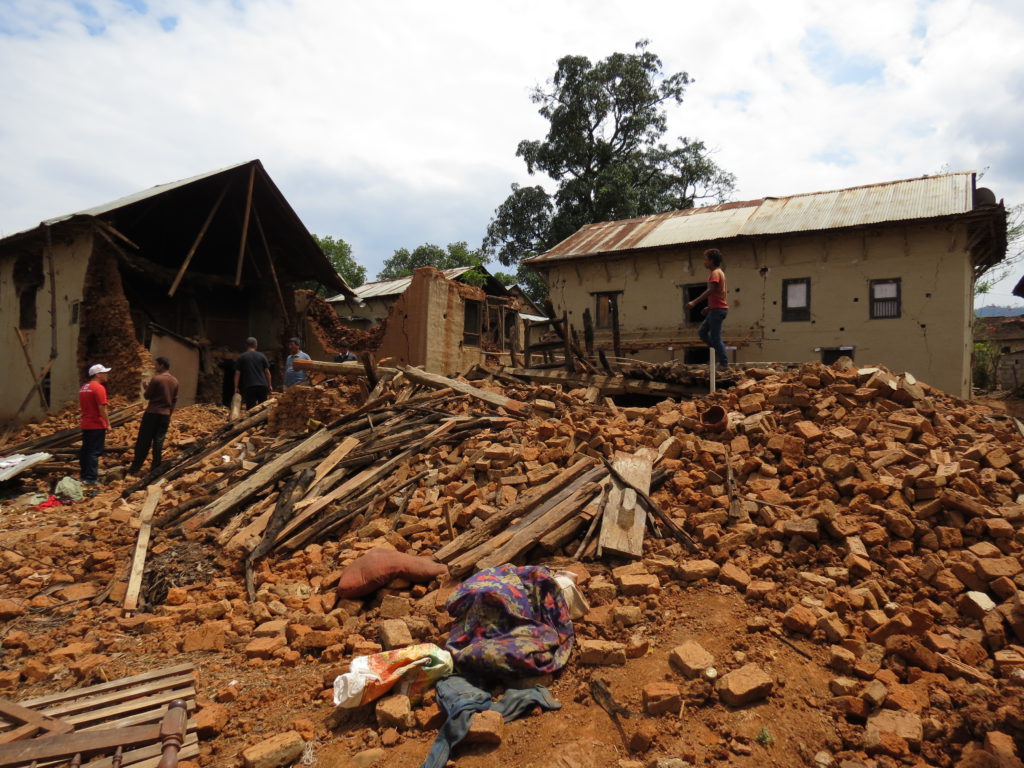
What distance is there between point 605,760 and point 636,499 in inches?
99.8

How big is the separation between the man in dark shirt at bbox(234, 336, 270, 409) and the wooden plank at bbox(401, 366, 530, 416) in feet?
11.3

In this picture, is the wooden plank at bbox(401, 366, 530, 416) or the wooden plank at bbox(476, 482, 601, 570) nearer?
the wooden plank at bbox(476, 482, 601, 570)

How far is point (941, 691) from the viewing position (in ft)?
10.0

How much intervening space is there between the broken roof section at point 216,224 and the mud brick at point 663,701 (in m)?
14.1

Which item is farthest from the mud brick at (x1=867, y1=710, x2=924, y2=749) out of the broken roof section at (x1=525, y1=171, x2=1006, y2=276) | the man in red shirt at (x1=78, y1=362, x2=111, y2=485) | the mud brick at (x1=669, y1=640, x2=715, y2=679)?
the broken roof section at (x1=525, y1=171, x2=1006, y2=276)

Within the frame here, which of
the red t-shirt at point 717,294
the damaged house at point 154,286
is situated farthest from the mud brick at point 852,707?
the damaged house at point 154,286

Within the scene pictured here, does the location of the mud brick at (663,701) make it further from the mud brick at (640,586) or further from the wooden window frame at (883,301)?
the wooden window frame at (883,301)

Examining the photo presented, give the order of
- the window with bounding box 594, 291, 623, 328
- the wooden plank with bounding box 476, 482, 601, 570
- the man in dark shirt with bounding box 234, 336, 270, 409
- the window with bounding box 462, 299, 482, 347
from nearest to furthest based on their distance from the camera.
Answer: the wooden plank with bounding box 476, 482, 601, 570
the man in dark shirt with bounding box 234, 336, 270, 409
the window with bounding box 462, 299, 482, 347
the window with bounding box 594, 291, 623, 328

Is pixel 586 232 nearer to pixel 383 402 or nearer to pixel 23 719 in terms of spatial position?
pixel 383 402

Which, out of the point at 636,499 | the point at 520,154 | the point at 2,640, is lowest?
the point at 2,640

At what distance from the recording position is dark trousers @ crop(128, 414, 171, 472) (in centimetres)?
931

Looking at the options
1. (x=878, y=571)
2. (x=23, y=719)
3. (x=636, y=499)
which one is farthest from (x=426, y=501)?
(x=878, y=571)

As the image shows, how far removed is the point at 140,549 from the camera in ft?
18.7

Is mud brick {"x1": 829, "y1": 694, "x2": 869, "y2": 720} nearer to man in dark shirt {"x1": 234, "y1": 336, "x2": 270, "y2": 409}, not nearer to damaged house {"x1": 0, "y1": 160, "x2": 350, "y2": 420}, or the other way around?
man in dark shirt {"x1": 234, "y1": 336, "x2": 270, "y2": 409}
